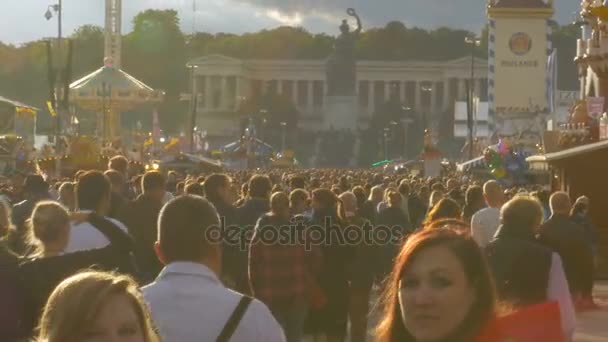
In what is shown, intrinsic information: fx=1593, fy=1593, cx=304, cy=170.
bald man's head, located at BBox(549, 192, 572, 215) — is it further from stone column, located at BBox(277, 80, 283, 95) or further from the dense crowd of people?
stone column, located at BBox(277, 80, 283, 95)

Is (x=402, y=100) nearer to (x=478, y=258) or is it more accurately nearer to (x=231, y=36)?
(x=231, y=36)

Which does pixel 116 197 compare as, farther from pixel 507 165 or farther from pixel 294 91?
pixel 294 91

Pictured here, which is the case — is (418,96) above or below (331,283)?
below

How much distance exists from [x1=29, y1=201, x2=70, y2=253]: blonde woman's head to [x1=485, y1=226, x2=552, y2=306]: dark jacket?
1973 mm

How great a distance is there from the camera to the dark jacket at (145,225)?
11062 millimetres

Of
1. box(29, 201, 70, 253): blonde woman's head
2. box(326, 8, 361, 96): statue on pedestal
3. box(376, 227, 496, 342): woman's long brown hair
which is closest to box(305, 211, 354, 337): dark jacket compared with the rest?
box(29, 201, 70, 253): blonde woman's head

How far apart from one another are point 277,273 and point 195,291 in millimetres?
5054

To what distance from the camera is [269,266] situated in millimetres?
10555

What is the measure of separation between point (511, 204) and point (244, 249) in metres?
4.69

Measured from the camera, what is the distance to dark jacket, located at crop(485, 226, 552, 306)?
24.4ft

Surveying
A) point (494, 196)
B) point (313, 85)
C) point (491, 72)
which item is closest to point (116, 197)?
point (494, 196)

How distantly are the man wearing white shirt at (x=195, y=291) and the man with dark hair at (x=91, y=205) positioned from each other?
2165 millimetres

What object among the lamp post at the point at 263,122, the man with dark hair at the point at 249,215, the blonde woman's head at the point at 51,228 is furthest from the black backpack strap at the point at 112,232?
the lamp post at the point at 263,122

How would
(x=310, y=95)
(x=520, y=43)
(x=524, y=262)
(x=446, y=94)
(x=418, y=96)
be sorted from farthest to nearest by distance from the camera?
1. (x=310, y=95)
2. (x=418, y=96)
3. (x=446, y=94)
4. (x=520, y=43)
5. (x=524, y=262)
